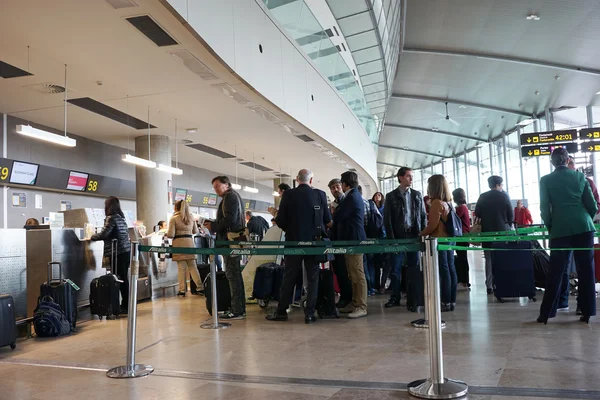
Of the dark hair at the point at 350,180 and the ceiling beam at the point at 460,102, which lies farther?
the ceiling beam at the point at 460,102

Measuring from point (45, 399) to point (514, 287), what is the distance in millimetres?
4610

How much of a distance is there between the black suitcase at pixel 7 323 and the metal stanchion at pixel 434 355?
334 cm

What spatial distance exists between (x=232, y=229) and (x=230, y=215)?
0.53ft

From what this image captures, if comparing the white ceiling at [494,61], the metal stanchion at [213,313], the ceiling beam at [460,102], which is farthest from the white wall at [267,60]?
the ceiling beam at [460,102]

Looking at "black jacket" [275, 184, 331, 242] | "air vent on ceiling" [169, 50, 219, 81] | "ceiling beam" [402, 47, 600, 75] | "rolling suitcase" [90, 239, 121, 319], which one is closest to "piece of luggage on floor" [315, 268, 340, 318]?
"black jacket" [275, 184, 331, 242]

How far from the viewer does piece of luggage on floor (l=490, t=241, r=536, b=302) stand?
17.5 feet

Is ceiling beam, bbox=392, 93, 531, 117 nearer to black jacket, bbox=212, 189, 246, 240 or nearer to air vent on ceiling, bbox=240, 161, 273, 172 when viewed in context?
air vent on ceiling, bbox=240, 161, 273, 172

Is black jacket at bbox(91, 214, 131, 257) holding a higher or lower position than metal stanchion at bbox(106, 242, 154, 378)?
higher

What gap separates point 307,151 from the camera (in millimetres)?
13734

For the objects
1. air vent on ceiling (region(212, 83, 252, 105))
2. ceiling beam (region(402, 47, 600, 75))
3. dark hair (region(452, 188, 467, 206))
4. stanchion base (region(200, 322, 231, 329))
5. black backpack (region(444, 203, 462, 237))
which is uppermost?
ceiling beam (region(402, 47, 600, 75))

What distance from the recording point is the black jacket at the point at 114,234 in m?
6.03

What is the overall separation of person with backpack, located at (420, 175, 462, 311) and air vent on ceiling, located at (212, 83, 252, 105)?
3.75 metres

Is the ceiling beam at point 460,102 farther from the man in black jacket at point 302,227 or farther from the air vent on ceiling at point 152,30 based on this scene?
the man in black jacket at point 302,227

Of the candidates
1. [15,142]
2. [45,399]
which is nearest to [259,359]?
[45,399]
